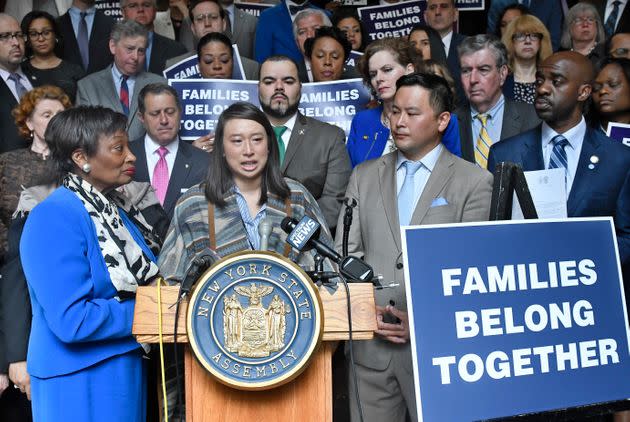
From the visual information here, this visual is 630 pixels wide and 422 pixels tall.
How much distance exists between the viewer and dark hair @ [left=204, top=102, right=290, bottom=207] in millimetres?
3285

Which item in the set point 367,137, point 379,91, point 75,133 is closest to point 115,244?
point 75,133

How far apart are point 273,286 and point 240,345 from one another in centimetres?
18

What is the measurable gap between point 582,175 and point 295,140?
1.57 m

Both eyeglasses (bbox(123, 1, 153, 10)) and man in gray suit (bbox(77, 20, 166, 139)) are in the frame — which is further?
eyeglasses (bbox(123, 1, 153, 10))

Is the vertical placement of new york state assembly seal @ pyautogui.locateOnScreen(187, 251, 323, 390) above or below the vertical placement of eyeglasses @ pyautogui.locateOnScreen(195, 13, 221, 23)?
below

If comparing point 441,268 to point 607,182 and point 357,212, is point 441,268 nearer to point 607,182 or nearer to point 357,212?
point 357,212

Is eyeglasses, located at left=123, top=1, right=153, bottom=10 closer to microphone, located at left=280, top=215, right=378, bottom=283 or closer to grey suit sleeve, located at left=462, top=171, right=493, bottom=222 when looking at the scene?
grey suit sleeve, located at left=462, top=171, right=493, bottom=222

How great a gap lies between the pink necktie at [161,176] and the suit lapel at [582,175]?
7.21ft

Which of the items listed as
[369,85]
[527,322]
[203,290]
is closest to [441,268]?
[527,322]

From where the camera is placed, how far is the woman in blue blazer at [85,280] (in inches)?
108

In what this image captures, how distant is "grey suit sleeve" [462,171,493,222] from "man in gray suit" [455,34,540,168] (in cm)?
158

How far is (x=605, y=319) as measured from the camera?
290cm

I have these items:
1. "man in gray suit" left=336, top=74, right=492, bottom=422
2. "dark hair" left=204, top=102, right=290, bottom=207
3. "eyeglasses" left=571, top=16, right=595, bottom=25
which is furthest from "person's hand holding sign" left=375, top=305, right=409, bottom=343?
"eyeglasses" left=571, top=16, right=595, bottom=25

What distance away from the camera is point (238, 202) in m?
3.30
